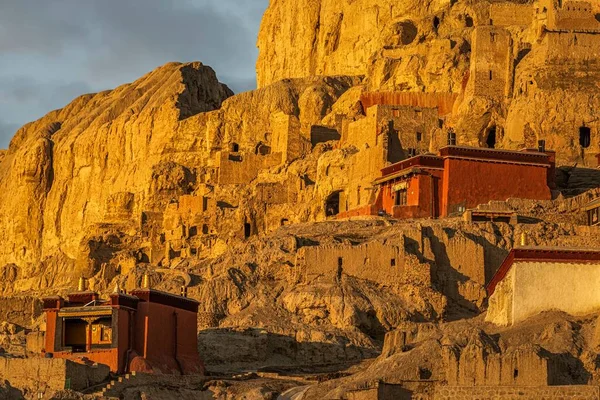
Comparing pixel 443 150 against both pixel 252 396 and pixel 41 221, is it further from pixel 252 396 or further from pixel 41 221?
pixel 41 221

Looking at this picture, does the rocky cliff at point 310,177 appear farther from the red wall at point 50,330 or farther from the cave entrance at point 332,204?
the red wall at point 50,330

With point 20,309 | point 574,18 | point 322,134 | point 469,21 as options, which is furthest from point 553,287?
point 469,21

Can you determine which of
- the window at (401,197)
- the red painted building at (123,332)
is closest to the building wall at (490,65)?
the window at (401,197)

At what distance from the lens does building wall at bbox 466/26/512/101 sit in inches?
3563

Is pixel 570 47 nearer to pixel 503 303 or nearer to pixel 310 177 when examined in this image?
pixel 310 177

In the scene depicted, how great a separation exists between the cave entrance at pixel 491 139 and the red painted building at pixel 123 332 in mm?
26552

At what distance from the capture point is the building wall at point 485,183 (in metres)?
81.5

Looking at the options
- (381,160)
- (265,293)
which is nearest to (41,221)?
(381,160)

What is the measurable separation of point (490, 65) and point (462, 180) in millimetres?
11132

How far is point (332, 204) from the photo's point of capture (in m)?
87.3

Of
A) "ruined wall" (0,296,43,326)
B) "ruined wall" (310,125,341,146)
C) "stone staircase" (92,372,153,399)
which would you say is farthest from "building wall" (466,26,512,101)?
"stone staircase" (92,372,153,399)

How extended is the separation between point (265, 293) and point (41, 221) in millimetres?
46146

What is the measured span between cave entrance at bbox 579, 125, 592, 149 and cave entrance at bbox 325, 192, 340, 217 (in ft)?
38.9

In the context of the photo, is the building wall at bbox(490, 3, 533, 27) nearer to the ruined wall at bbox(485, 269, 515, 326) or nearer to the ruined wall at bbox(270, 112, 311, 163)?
the ruined wall at bbox(270, 112, 311, 163)
